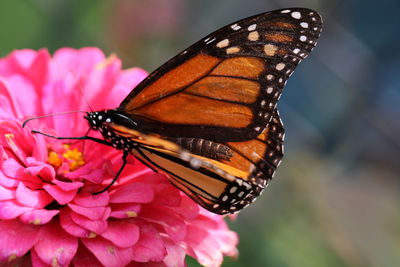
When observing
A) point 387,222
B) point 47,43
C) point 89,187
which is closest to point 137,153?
point 89,187

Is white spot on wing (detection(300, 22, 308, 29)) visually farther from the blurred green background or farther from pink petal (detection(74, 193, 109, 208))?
the blurred green background

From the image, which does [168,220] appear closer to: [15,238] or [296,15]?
[15,238]

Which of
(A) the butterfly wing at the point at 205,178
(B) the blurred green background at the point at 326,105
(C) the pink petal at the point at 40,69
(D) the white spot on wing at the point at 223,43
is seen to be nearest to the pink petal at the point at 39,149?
(A) the butterfly wing at the point at 205,178

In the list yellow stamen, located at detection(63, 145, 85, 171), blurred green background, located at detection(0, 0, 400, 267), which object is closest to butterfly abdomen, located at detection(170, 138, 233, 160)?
yellow stamen, located at detection(63, 145, 85, 171)

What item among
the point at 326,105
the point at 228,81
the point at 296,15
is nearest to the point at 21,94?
the point at 228,81

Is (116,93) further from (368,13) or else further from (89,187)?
(368,13)

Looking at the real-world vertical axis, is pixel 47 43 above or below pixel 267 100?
below
